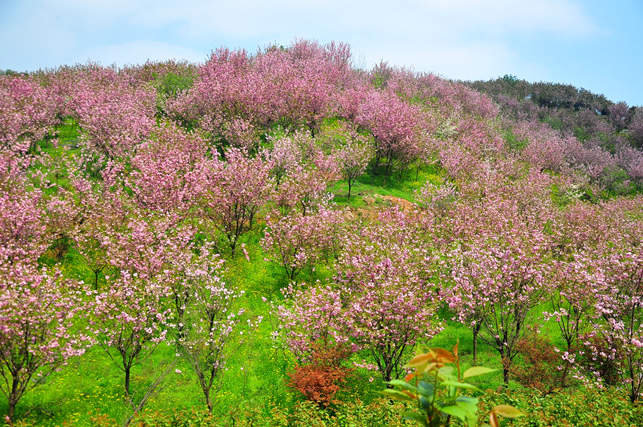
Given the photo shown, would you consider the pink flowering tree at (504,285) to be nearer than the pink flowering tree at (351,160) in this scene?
Yes

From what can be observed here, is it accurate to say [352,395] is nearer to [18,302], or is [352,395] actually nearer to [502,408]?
[18,302]

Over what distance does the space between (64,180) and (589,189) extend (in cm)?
5964

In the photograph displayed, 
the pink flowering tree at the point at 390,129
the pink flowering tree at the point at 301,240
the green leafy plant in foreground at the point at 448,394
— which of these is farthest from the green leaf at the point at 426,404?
the pink flowering tree at the point at 390,129

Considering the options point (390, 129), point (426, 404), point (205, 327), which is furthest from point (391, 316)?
point (390, 129)

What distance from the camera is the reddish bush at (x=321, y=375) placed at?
49.0 feet

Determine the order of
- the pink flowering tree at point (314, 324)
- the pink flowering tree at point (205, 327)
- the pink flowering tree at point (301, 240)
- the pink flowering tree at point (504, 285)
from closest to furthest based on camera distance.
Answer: the pink flowering tree at point (205, 327) → the pink flowering tree at point (504, 285) → the pink flowering tree at point (314, 324) → the pink flowering tree at point (301, 240)

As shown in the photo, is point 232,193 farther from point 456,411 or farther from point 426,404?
point 456,411

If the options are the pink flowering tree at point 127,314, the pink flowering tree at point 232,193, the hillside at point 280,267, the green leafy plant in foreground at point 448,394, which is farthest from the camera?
the pink flowering tree at point 232,193

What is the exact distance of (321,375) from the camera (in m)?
15.0

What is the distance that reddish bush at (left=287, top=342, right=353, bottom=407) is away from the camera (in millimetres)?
14930

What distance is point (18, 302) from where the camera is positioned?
12.0 meters

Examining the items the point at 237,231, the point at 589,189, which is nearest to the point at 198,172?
the point at 237,231

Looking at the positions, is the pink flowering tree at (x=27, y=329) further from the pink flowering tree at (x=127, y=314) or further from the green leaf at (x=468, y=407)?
the green leaf at (x=468, y=407)

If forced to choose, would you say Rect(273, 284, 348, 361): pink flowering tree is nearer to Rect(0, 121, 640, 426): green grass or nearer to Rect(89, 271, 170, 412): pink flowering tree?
Rect(0, 121, 640, 426): green grass
